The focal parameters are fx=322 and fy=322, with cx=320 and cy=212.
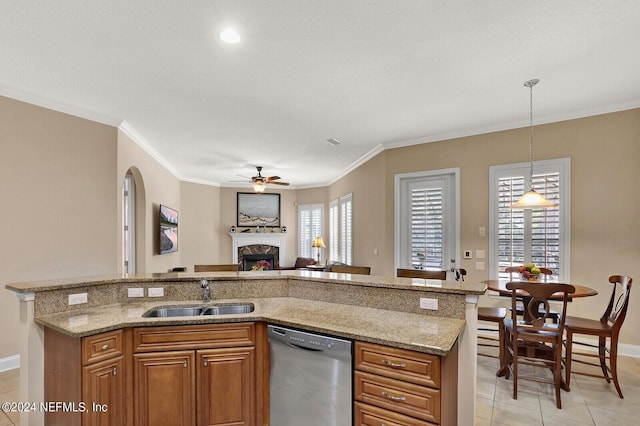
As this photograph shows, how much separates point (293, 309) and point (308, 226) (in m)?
7.08

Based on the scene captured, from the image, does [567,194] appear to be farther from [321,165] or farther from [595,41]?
[321,165]

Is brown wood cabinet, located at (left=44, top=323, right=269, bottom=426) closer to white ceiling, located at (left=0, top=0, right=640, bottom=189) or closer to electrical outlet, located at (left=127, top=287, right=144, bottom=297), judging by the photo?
electrical outlet, located at (left=127, top=287, right=144, bottom=297)

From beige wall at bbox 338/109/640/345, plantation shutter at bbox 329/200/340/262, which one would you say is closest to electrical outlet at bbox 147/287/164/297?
beige wall at bbox 338/109/640/345

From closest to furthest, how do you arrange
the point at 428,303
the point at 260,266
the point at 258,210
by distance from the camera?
1. the point at 428,303
2. the point at 260,266
3. the point at 258,210

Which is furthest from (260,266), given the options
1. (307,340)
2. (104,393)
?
(307,340)

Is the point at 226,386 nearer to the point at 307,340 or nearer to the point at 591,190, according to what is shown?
→ the point at 307,340

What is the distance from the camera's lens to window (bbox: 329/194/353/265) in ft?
22.8

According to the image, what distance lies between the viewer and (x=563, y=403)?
2.68 meters

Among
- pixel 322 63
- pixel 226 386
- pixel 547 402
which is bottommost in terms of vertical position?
pixel 547 402

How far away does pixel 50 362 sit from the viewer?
205 centimetres

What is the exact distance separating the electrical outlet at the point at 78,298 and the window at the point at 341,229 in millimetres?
4983

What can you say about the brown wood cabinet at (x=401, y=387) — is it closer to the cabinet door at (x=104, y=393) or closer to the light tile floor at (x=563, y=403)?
the light tile floor at (x=563, y=403)

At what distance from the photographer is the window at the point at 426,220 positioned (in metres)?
4.68

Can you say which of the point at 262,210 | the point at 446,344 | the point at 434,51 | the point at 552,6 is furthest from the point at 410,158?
the point at 262,210
